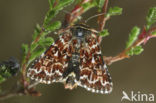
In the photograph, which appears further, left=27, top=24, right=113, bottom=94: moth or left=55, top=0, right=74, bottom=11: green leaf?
left=27, top=24, right=113, bottom=94: moth

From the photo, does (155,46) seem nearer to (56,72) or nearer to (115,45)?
(115,45)

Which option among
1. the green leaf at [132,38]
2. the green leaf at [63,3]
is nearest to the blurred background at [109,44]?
the green leaf at [132,38]

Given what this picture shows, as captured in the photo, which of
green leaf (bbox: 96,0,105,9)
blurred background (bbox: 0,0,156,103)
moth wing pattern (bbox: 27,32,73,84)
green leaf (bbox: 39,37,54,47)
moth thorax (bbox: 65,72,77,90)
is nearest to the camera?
green leaf (bbox: 96,0,105,9)

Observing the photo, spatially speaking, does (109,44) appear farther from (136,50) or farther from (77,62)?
(136,50)

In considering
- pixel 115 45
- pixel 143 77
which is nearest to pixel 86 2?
pixel 115 45

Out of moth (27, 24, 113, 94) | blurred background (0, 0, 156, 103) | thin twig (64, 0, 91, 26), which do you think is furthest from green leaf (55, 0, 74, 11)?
blurred background (0, 0, 156, 103)

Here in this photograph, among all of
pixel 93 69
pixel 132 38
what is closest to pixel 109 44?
pixel 93 69

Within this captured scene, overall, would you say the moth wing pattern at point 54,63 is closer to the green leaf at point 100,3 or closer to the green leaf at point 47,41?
the green leaf at point 47,41

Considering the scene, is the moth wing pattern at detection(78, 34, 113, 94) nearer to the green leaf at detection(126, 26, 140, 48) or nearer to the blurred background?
the green leaf at detection(126, 26, 140, 48)
